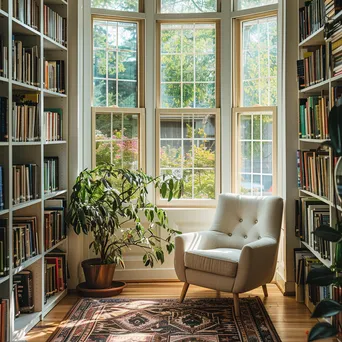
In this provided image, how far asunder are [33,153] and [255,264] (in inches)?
76.5

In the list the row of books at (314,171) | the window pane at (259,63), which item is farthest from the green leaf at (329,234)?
the window pane at (259,63)

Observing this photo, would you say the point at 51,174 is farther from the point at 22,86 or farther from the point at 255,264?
the point at 255,264

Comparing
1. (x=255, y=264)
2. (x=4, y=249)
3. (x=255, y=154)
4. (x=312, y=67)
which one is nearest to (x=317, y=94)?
(x=312, y=67)

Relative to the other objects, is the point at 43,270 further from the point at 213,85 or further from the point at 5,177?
the point at 213,85

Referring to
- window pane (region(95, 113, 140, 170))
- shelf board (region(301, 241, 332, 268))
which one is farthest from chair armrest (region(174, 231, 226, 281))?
window pane (region(95, 113, 140, 170))

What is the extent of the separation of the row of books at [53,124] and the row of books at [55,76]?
0.20 m

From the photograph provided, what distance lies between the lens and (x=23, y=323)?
438 centimetres

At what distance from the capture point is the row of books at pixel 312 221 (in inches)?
177

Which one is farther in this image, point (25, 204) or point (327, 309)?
point (25, 204)

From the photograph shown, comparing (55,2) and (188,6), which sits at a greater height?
(188,6)

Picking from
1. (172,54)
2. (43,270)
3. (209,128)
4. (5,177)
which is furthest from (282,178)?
(5,177)

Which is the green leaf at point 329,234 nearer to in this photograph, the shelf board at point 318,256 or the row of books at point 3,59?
the shelf board at point 318,256

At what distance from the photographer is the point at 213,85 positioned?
6113mm

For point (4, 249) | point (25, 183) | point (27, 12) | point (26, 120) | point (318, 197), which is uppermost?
point (27, 12)
